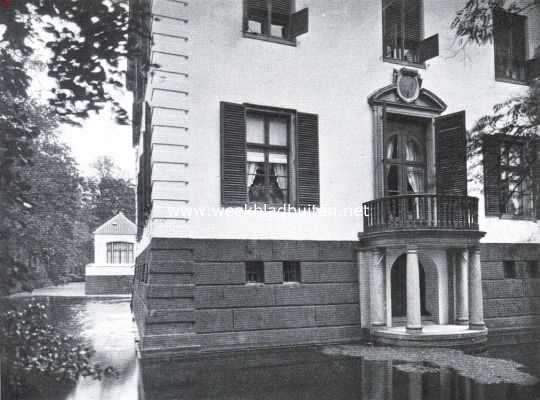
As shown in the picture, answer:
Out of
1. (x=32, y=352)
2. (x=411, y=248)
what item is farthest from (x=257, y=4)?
(x=32, y=352)

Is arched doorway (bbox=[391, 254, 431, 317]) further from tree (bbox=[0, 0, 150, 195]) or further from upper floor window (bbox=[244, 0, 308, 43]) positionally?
tree (bbox=[0, 0, 150, 195])

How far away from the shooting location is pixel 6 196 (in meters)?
4.37

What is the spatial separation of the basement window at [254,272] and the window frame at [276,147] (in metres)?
1.40

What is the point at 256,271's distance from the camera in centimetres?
1352

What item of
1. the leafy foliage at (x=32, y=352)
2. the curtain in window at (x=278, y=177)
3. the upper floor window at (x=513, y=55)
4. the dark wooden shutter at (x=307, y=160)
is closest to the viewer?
the leafy foliage at (x=32, y=352)

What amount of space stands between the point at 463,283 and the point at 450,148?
368 centimetres

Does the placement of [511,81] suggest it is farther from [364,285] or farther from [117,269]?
[117,269]

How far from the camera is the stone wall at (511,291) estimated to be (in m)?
15.8

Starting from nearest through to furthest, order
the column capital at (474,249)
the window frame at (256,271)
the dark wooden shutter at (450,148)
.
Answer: the window frame at (256,271) → the column capital at (474,249) → the dark wooden shutter at (450,148)

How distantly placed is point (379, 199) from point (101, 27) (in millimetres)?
10066

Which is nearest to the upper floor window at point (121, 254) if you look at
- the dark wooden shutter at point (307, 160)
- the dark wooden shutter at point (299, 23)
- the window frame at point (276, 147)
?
the window frame at point (276, 147)

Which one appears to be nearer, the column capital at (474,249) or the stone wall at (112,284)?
the column capital at (474,249)

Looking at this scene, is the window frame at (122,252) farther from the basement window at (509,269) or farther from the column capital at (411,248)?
the basement window at (509,269)

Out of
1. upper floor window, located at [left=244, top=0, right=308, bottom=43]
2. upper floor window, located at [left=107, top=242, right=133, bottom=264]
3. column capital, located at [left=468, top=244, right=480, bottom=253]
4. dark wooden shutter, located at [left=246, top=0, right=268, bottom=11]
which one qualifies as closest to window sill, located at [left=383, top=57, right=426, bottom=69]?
upper floor window, located at [left=244, top=0, right=308, bottom=43]
